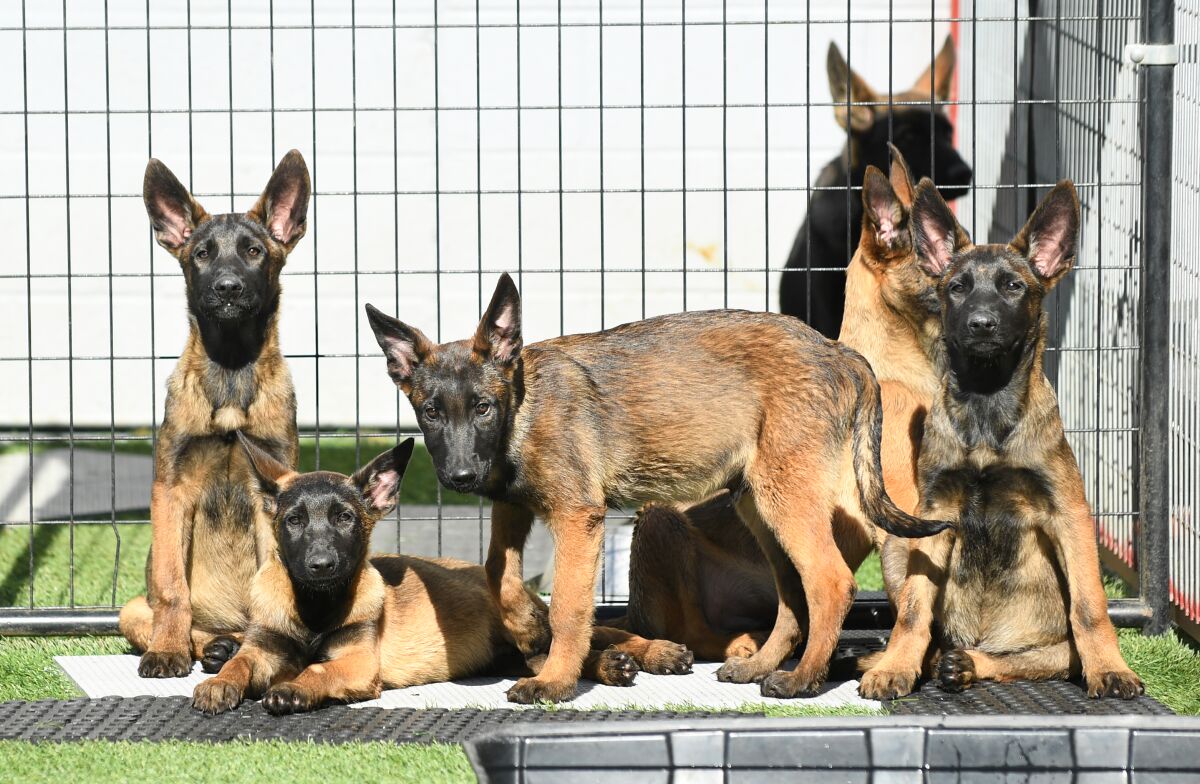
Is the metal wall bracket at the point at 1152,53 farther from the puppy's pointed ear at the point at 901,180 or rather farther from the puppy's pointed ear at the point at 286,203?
the puppy's pointed ear at the point at 286,203

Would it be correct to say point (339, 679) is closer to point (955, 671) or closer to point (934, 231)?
point (955, 671)

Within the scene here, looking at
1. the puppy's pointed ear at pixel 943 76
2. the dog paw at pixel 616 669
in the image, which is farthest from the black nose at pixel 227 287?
the puppy's pointed ear at pixel 943 76

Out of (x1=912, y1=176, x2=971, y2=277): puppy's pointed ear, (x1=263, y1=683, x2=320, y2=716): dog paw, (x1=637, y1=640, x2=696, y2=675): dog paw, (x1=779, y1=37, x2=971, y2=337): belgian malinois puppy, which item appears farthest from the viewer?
(x1=779, y1=37, x2=971, y2=337): belgian malinois puppy

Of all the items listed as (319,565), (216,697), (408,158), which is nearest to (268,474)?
(319,565)

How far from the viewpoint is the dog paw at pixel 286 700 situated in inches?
202

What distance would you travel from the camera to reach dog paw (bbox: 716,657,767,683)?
5633 mm

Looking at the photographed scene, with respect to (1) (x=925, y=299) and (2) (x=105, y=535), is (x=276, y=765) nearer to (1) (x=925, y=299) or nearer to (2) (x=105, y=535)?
(1) (x=925, y=299)

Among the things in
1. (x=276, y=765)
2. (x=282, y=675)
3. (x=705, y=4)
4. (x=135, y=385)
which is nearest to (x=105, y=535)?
(x=135, y=385)

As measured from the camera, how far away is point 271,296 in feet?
20.0

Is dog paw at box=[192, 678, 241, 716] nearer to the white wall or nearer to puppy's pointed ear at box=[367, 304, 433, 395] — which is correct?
puppy's pointed ear at box=[367, 304, 433, 395]

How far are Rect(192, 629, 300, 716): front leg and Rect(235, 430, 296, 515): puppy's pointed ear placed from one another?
453 mm

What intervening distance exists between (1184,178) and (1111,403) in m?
1.35

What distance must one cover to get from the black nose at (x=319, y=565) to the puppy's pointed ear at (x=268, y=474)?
38 centimetres

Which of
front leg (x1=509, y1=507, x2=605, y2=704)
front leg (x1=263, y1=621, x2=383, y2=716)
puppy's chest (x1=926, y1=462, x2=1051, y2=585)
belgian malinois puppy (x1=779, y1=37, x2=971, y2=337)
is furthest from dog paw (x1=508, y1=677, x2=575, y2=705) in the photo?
belgian malinois puppy (x1=779, y1=37, x2=971, y2=337)
